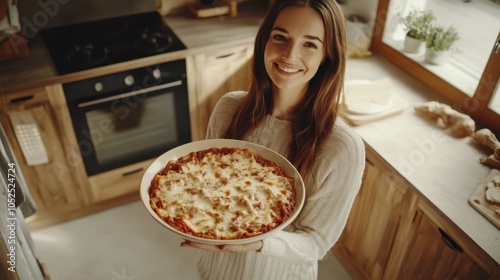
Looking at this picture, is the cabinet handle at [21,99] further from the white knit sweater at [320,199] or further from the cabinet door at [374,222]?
the cabinet door at [374,222]

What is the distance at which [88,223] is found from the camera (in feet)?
9.09

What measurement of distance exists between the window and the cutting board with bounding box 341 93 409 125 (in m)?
0.28

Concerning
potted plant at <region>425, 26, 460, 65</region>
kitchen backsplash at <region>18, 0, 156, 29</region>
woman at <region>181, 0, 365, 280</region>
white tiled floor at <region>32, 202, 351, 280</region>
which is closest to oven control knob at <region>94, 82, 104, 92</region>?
kitchen backsplash at <region>18, 0, 156, 29</region>

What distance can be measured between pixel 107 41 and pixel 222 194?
5.51 ft

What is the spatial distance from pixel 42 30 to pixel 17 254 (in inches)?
66.9

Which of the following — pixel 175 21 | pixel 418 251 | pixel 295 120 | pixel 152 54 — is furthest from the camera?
pixel 175 21

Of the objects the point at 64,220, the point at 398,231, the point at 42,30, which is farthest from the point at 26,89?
the point at 398,231

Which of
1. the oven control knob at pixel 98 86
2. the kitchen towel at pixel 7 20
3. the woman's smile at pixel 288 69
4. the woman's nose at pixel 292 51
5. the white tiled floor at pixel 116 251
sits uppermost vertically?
the woman's nose at pixel 292 51

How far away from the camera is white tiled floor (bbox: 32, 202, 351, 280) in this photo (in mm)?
2455

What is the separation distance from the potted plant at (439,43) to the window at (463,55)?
0.03 m

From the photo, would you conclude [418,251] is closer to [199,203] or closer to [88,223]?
[199,203]

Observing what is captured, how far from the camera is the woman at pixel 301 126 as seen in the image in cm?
124

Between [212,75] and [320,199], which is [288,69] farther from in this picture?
[212,75]

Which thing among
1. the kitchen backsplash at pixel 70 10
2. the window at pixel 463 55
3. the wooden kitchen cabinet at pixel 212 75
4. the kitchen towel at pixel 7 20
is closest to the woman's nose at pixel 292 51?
the window at pixel 463 55
